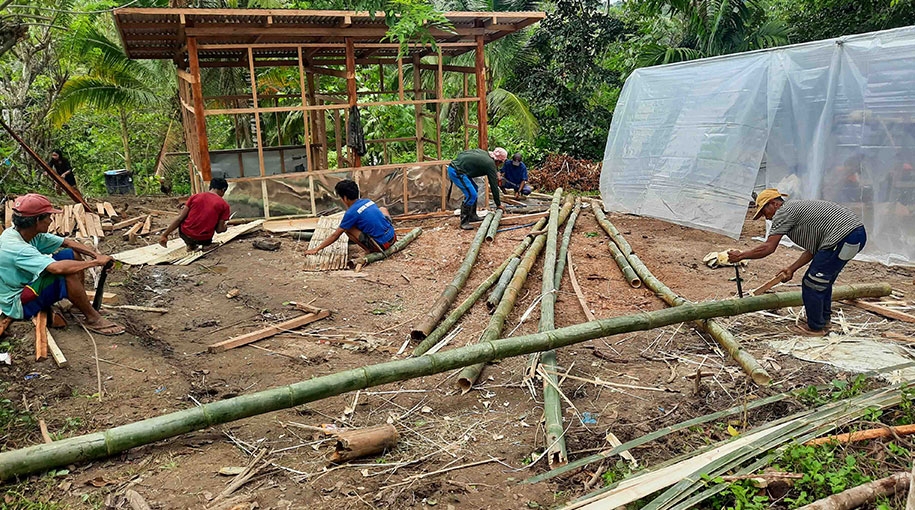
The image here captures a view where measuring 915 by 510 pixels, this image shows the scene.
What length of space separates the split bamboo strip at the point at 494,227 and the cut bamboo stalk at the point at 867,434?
6121mm

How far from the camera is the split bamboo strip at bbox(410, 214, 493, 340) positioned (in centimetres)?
571

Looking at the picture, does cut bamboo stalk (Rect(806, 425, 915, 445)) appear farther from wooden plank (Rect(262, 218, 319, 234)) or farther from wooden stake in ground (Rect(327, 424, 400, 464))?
wooden plank (Rect(262, 218, 319, 234))

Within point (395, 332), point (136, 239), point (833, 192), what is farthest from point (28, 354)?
point (833, 192)

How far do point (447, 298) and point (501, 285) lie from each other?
651 mm

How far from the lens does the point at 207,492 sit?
10.9ft

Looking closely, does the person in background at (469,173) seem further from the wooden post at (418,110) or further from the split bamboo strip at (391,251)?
the wooden post at (418,110)

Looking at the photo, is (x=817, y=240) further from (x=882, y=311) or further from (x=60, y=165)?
(x=60, y=165)

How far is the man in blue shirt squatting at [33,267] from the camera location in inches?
186

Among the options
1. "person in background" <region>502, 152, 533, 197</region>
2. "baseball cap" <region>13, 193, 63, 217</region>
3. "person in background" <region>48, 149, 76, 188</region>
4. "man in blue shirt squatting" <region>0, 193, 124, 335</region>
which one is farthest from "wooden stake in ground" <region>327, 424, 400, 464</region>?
"person in background" <region>48, 149, 76, 188</region>

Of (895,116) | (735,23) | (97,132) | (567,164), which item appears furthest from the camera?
(97,132)

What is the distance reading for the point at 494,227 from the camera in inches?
380

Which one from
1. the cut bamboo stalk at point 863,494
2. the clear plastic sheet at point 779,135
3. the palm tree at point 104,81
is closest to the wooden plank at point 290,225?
the clear plastic sheet at point 779,135

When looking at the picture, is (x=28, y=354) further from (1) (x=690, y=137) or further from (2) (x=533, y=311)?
(1) (x=690, y=137)

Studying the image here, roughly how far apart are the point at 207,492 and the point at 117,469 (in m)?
0.64
